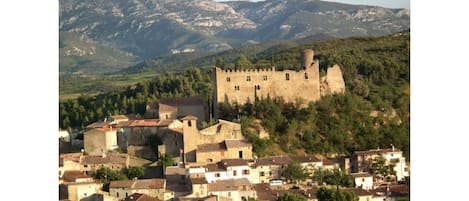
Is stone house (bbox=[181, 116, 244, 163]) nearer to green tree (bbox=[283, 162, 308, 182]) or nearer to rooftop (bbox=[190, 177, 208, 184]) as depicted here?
green tree (bbox=[283, 162, 308, 182])

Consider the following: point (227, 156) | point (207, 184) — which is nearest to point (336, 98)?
point (227, 156)

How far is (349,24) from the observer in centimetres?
8794

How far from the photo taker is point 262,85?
2858cm

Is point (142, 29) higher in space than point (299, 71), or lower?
higher

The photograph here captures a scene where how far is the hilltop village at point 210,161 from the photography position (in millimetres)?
23672

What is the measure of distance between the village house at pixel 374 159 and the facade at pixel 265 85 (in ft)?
8.34

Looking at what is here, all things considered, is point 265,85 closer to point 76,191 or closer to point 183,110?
point 183,110

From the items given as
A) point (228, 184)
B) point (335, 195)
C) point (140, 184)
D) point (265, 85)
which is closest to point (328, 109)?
point (265, 85)

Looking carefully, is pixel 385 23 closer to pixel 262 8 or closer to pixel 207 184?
pixel 262 8

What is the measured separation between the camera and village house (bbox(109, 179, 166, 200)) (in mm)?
23391

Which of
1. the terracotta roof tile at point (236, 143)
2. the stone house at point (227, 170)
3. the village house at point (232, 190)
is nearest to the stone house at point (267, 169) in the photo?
the stone house at point (227, 170)

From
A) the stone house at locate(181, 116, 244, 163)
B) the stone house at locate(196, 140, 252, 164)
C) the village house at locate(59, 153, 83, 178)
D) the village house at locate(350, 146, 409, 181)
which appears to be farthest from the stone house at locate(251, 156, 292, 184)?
the village house at locate(59, 153, 83, 178)

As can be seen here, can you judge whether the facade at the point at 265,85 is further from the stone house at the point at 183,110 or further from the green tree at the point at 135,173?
the green tree at the point at 135,173
